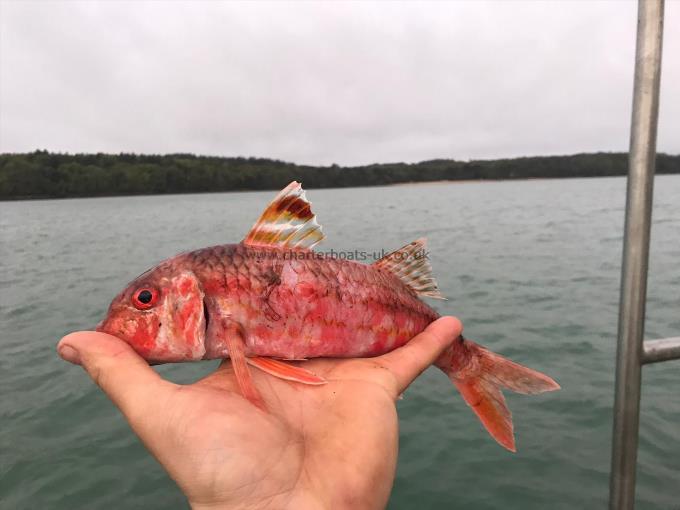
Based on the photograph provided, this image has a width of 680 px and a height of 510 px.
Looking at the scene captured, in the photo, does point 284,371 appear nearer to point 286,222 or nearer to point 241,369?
point 241,369

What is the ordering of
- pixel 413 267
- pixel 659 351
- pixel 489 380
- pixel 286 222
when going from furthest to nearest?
1. pixel 413 267
2. pixel 489 380
3. pixel 286 222
4. pixel 659 351

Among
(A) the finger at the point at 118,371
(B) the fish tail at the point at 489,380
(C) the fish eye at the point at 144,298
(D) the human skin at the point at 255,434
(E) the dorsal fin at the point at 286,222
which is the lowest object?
(B) the fish tail at the point at 489,380

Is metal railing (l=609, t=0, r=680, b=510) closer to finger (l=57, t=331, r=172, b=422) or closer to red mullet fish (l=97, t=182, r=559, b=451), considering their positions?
red mullet fish (l=97, t=182, r=559, b=451)

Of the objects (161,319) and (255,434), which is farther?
(161,319)

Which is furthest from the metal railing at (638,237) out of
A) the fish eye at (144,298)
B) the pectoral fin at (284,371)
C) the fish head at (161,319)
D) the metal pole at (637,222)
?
the fish eye at (144,298)

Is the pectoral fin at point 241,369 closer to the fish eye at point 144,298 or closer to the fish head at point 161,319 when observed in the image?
the fish head at point 161,319

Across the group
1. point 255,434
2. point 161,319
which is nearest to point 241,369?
point 255,434

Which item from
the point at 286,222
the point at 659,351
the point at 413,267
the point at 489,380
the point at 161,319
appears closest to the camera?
the point at 659,351

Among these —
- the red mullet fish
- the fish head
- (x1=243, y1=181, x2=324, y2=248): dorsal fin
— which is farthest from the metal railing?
the fish head
